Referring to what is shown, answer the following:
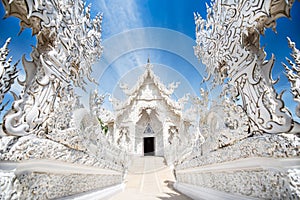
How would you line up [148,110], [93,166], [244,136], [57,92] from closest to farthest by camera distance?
[244,136] < [57,92] < [93,166] < [148,110]

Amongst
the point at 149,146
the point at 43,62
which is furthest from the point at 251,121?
the point at 149,146

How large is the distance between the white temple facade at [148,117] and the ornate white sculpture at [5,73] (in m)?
6.89

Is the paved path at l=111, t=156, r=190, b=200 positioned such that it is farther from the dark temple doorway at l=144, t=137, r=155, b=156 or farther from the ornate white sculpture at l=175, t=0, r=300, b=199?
the dark temple doorway at l=144, t=137, r=155, b=156

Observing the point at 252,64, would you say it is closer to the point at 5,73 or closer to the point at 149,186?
the point at 5,73

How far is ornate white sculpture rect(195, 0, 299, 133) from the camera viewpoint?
833 millimetres

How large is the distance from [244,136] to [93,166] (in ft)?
4.36

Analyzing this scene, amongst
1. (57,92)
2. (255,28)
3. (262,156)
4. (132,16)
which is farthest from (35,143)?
(132,16)

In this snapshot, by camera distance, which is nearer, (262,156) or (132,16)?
(262,156)

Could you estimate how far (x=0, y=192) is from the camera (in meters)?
0.58

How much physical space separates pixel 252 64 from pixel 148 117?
8.05 m

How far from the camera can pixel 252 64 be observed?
1.03 meters

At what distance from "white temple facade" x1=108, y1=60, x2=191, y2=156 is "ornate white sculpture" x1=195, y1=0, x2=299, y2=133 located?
6496 millimetres

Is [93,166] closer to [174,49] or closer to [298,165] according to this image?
[298,165]

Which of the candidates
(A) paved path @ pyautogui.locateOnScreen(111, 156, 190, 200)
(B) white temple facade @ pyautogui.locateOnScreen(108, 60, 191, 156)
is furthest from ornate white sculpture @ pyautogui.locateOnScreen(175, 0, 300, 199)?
(B) white temple facade @ pyautogui.locateOnScreen(108, 60, 191, 156)
